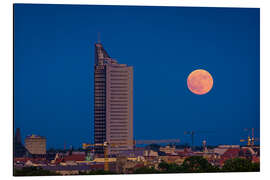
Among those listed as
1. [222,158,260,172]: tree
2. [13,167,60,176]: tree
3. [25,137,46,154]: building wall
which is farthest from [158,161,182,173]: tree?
[25,137,46,154]: building wall

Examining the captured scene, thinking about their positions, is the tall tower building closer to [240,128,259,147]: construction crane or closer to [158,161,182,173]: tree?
[158,161,182,173]: tree

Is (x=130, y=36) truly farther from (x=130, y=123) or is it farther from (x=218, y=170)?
(x=218, y=170)

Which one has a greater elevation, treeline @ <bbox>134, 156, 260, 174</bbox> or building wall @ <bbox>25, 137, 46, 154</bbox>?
building wall @ <bbox>25, 137, 46, 154</bbox>

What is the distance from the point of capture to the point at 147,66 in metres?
10.4

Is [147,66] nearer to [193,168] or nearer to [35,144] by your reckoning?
[193,168]

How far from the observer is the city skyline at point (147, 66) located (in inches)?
397

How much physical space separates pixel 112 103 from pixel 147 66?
1.01 m

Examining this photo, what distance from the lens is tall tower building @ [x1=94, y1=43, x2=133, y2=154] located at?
10.2 m

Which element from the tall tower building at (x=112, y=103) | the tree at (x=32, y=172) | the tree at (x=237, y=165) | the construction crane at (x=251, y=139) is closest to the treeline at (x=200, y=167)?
the tree at (x=237, y=165)

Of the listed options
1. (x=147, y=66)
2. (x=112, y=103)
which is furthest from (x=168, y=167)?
(x=147, y=66)

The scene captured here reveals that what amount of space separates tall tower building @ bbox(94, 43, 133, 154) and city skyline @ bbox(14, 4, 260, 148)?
0.13 meters

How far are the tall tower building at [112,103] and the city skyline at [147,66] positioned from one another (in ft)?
0.41

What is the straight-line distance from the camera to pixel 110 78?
1038 centimetres

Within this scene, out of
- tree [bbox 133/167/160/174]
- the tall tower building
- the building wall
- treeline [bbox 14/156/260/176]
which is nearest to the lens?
the building wall
